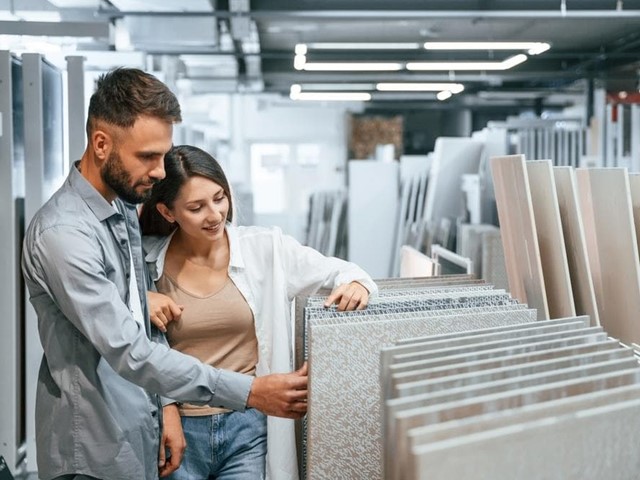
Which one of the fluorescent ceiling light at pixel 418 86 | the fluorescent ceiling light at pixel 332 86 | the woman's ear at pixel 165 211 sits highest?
the fluorescent ceiling light at pixel 332 86

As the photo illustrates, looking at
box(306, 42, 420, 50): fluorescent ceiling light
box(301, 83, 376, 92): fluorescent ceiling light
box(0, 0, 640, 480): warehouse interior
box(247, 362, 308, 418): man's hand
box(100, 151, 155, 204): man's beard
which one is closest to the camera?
box(247, 362, 308, 418): man's hand

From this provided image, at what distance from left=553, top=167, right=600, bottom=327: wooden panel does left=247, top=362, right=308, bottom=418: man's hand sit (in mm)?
614

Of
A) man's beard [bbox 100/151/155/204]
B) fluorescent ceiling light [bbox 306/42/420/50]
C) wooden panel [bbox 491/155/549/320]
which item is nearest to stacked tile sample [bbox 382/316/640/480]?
wooden panel [bbox 491/155/549/320]

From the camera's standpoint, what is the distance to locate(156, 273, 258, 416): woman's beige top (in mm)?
1819

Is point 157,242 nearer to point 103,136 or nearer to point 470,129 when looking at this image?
point 103,136

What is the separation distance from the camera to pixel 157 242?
1.91 meters

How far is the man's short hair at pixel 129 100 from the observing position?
59.2 inches

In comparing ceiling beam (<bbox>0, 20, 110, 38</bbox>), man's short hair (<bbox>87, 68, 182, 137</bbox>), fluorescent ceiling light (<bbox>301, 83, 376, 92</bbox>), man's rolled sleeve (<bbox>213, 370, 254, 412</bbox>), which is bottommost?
man's rolled sleeve (<bbox>213, 370, 254, 412</bbox>)

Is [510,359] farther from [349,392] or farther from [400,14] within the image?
[400,14]

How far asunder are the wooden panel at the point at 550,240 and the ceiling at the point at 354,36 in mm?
2300

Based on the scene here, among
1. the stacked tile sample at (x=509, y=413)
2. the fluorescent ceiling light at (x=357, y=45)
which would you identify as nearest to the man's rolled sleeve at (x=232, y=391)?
the stacked tile sample at (x=509, y=413)

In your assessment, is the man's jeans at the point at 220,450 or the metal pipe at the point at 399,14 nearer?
the man's jeans at the point at 220,450

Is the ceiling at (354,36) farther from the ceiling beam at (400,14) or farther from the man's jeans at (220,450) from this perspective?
the man's jeans at (220,450)

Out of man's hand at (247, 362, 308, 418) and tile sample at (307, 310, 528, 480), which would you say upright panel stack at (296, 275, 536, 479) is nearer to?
tile sample at (307, 310, 528, 480)
